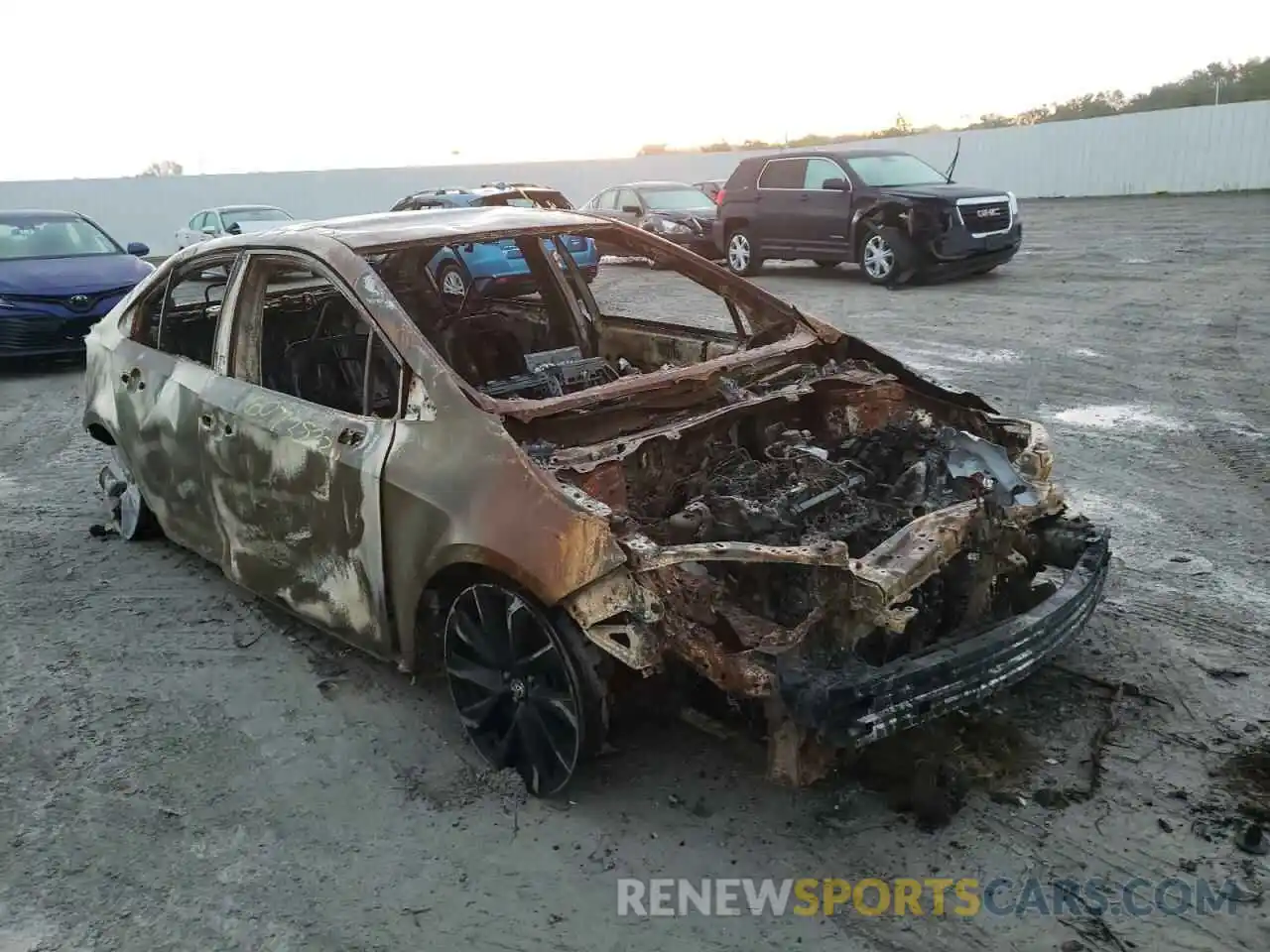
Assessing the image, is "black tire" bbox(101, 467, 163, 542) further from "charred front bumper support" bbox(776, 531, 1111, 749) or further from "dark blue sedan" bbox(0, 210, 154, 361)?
"dark blue sedan" bbox(0, 210, 154, 361)

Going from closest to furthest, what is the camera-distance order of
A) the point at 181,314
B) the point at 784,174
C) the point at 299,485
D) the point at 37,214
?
1. the point at 299,485
2. the point at 181,314
3. the point at 37,214
4. the point at 784,174

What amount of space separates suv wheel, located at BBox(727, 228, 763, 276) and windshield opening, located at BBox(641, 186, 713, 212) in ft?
5.99

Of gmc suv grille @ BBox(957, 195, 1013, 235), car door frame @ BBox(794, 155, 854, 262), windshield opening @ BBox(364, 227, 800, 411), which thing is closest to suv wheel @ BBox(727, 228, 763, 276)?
car door frame @ BBox(794, 155, 854, 262)

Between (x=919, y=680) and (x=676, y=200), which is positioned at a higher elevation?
(x=676, y=200)

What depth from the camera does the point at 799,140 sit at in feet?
164

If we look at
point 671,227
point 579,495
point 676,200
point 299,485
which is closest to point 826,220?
point 671,227

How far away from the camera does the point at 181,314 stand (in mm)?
5082

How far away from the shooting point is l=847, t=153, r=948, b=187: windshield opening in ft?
44.4

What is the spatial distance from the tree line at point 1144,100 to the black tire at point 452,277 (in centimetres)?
2970

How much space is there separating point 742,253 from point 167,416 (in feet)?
39.7

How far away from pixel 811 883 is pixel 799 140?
50.8m

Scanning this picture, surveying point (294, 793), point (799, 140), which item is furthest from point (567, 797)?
point (799, 140)

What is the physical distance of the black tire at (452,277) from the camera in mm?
5309

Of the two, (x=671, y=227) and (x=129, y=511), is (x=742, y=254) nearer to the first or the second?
(x=671, y=227)
